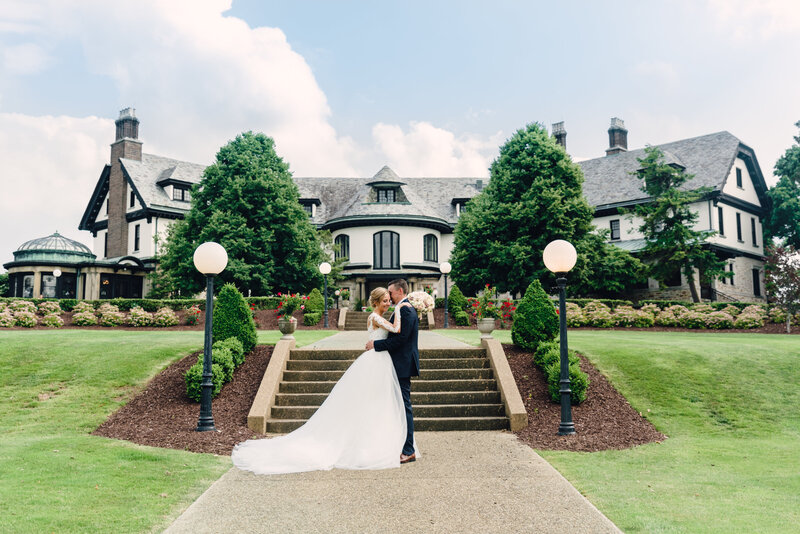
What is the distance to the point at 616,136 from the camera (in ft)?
146

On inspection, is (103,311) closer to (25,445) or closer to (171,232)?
(171,232)

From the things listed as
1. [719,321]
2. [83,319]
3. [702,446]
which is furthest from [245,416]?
[719,321]

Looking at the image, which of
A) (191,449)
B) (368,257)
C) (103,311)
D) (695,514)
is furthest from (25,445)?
(368,257)

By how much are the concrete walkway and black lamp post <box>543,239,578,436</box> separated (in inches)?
75.3

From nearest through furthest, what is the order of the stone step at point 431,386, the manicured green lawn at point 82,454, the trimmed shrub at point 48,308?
the manicured green lawn at point 82,454
the stone step at point 431,386
the trimmed shrub at point 48,308

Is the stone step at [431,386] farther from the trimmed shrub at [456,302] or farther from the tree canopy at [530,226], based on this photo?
the tree canopy at [530,226]

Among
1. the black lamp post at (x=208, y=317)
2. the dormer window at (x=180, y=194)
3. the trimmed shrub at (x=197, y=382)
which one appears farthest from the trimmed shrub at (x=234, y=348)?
the dormer window at (x=180, y=194)

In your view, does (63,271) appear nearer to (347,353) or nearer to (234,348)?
(234,348)

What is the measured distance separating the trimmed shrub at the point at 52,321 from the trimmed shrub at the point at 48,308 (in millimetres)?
1365

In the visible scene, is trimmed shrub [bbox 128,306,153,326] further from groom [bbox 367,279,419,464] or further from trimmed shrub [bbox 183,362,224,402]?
groom [bbox 367,279,419,464]

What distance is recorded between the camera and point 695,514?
5.70 m

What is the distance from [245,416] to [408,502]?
204 inches

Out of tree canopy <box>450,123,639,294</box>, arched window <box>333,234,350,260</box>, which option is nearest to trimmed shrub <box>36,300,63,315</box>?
arched window <box>333,234,350,260</box>

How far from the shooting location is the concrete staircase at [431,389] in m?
10.2
